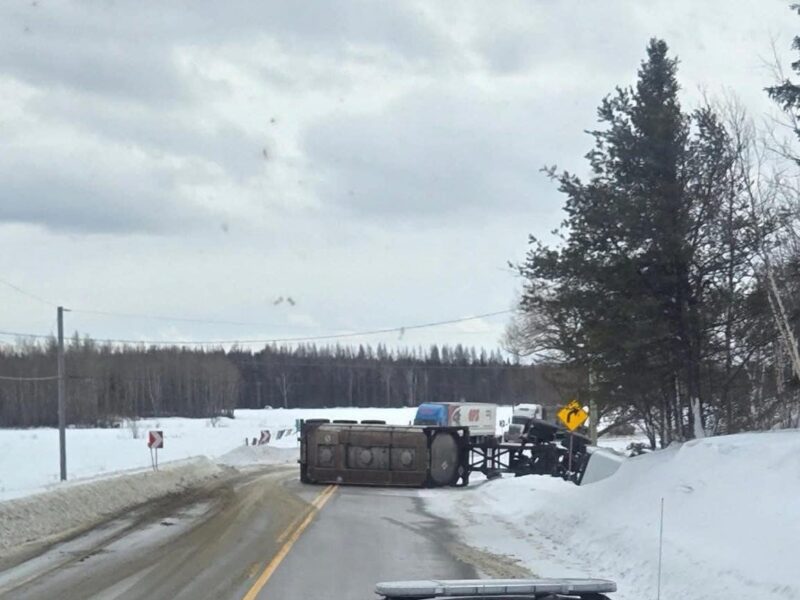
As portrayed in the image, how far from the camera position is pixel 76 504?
23359 mm

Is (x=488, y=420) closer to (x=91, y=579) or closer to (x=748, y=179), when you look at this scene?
(x=748, y=179)

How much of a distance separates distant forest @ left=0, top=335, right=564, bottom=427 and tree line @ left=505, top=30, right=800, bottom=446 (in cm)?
9873

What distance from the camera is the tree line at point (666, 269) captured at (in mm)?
A: 21172

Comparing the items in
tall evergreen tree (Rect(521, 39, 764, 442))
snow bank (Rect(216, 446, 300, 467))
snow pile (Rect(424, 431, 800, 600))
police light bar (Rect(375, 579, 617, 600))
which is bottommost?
snow bank (Rect(216, 446, 300, 467))

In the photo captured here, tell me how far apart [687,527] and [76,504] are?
1453 centimetres

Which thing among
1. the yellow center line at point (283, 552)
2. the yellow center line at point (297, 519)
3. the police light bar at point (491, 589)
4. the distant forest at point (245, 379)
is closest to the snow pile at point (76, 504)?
the yellow center line at point (297, 519)

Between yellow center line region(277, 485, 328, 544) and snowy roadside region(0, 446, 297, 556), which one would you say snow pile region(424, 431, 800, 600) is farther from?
snowy roadside region(0, 446, 297, 556)

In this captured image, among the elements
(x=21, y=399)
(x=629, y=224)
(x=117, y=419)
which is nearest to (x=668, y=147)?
(x=629, y=224)

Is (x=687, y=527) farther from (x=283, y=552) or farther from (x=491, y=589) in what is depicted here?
(x=491, y=589)

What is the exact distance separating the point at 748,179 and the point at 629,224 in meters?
4.21

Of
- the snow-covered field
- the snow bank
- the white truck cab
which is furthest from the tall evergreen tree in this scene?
the white truck cab

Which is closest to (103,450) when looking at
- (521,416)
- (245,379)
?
(521,416)

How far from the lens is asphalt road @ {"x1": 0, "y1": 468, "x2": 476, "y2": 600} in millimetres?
13180

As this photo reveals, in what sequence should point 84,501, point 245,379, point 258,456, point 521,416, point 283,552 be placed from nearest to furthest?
point 283,552
point 84,501
point 258,456
point 521,416
point 245,379
